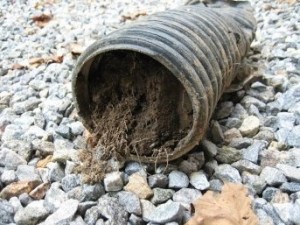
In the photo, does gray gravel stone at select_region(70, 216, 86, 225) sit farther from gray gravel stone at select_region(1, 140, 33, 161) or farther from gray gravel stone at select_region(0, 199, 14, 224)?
gray gravel stone at select_region(1, 140, 33, 161)

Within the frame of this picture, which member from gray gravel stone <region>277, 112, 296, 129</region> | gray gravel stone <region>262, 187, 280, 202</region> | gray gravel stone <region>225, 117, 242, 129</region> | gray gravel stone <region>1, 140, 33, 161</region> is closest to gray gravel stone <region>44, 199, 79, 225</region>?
gray gravel stone <region>1, 140, 33, 161</region>

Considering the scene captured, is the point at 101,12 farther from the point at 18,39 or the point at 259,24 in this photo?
the point at 259,24

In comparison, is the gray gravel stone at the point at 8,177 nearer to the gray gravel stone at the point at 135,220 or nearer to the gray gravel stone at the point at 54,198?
the gray gravel stone at the point at 54,198

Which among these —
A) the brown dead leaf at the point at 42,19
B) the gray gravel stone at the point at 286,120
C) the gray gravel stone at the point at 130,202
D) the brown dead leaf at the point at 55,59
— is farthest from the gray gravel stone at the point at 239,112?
the brown dead leaf at the point at 42,19

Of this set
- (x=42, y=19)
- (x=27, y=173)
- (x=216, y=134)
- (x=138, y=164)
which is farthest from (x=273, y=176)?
(x=42, y=19)

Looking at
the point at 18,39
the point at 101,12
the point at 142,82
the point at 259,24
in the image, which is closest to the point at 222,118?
the point at 142,82
